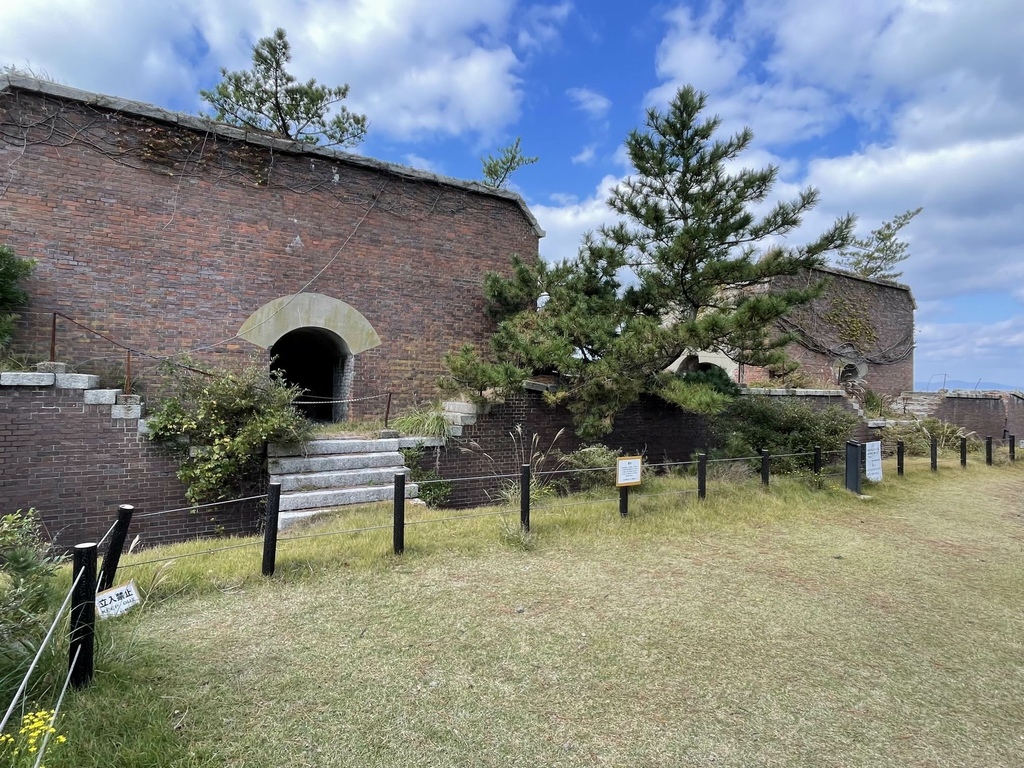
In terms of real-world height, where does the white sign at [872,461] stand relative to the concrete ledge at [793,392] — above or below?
below

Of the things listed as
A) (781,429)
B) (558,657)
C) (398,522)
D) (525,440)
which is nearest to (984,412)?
(781,429)

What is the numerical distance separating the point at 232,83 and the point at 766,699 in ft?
56.6

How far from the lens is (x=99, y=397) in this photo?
6.43 m

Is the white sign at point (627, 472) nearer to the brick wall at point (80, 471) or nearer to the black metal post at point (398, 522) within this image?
the black metal post at point (398, 522)

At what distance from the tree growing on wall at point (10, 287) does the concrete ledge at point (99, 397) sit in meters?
1.37

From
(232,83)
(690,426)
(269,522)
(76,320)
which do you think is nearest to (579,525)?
(269,522)

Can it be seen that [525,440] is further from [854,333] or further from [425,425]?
[854,333]

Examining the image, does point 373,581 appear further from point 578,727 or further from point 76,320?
point 76,320

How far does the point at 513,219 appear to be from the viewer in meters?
11.2

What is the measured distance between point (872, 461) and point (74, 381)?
11.8 metres

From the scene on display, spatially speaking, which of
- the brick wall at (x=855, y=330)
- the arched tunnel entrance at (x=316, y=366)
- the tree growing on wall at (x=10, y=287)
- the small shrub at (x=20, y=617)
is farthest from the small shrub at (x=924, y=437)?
the tree growing on wall at (x=10, y=287)

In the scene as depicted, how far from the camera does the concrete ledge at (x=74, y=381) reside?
6.26 metres

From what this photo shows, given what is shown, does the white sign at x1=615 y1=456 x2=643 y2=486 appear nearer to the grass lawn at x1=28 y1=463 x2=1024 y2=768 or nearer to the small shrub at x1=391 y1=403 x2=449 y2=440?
the grass lawn at x1=28 y1=463 x2=1024 y2=768

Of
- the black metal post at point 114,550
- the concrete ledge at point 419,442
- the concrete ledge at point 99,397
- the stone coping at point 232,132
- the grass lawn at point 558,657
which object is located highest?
the stone coping at point 232,132
